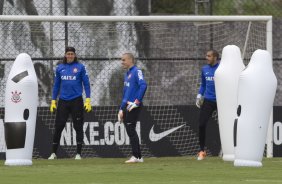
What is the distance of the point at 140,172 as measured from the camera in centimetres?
1631

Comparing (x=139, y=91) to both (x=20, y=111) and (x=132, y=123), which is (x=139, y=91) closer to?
(x=132, y=123)

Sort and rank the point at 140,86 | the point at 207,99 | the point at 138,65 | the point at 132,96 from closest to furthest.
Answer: the point at 140,86 → the point at 132,96 → the point at 207,99 → the point at 138,65

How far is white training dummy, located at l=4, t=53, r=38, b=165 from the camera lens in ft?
58.8

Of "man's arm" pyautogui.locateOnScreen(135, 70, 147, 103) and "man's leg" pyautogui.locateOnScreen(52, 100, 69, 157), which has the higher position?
"man's arm" pyautogui.locateOnScreen(135, 70, 147, 103)

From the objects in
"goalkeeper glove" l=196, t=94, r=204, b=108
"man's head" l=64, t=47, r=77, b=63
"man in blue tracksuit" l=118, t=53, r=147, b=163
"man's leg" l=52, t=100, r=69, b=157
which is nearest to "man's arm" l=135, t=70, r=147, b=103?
"man in blue tracksuit" l=118, t=53, r=147, b=163

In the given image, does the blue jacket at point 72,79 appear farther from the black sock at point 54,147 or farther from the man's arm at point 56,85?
the black sock at point 54,147

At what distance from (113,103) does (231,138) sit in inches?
158

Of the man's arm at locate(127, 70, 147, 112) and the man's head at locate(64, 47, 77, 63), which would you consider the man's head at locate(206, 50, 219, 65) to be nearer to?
the man's arm at locate(127, 70, 147, 112)

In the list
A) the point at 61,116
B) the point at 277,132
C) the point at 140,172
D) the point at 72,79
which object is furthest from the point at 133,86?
the point at 277,132

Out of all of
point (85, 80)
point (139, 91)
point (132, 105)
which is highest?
point (85, 80)

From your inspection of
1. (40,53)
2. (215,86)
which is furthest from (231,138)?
(40,53)

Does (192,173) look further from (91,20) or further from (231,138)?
(91,20)

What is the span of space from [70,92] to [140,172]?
3.88 m

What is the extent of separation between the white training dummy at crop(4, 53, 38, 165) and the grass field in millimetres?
322
